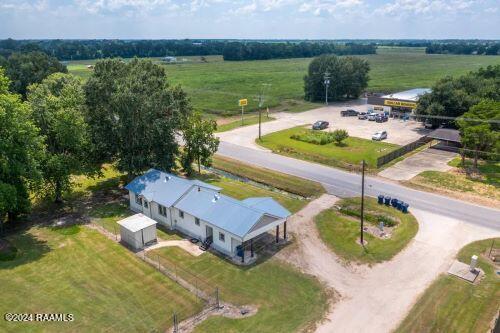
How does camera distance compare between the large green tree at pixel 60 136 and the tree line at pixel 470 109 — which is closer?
the large green tree at pixel 60 136

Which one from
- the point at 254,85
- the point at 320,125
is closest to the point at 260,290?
the point at 320,125

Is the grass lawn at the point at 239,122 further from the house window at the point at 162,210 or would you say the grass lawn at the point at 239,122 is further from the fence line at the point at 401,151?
the house window at the point at 162,210

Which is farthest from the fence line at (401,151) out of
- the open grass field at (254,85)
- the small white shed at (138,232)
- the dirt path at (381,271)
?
the open grass field at (254,85)

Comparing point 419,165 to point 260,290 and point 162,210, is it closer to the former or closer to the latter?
point 260,290

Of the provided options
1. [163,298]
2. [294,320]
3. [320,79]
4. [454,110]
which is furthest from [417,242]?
[320,79]

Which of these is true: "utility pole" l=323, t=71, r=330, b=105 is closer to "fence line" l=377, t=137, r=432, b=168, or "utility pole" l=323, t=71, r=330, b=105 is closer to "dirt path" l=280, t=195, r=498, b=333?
"fence line" l=377, t=137, r=432, b=168

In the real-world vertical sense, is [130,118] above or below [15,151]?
above

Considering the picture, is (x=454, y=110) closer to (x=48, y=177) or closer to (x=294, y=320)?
(x=294, y=320)
